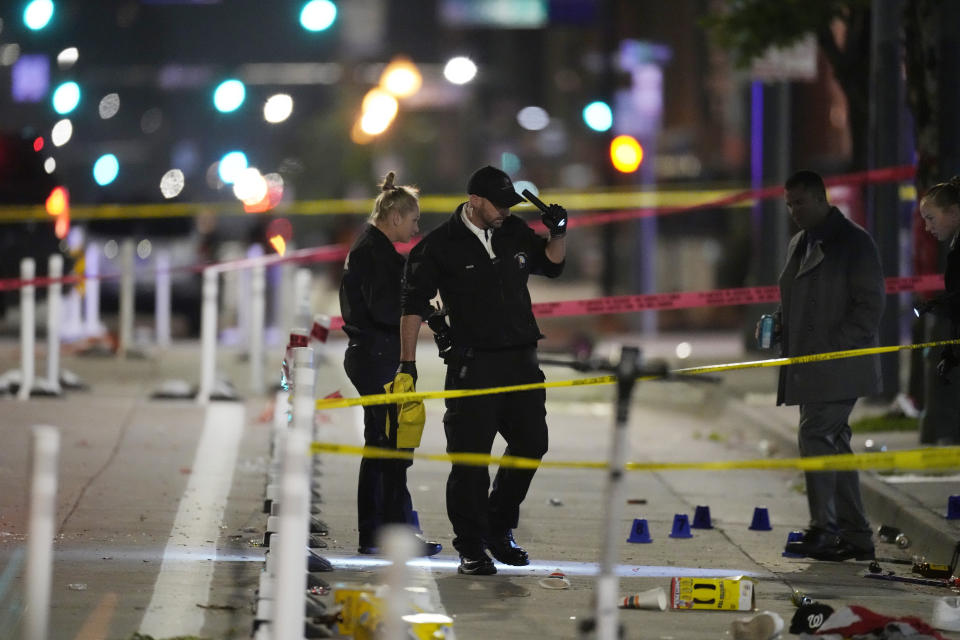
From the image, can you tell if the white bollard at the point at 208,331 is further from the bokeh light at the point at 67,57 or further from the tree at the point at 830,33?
the bokeh light at the point at 67,57

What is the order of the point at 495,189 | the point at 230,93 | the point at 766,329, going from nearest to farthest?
the point at 495,189
the point at 766,329
the point at 230,93

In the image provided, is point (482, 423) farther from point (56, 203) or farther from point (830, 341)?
point (56, 203)

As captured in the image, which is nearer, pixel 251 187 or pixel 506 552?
pixel 506 552

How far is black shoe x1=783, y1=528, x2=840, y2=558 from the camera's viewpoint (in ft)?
26.2

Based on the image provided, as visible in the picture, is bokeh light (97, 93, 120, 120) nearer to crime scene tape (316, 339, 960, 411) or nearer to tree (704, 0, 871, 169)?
tree (704, 0, 871, 169)

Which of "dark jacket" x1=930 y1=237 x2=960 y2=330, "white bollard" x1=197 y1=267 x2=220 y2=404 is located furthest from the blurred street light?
"dark jacket" x1=930 y1=237 x2=960 y2=330

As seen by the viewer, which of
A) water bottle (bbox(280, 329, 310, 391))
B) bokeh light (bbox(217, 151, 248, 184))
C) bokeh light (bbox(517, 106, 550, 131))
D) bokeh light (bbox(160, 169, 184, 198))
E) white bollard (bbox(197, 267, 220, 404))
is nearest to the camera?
water bottle (bbox(280, 329, 310, 391))

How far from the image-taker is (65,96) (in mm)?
16328

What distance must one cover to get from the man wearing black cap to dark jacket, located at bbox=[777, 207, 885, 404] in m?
1.38

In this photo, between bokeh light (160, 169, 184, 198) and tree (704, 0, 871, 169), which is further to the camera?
bokeh light (160, 169, 184, 198)

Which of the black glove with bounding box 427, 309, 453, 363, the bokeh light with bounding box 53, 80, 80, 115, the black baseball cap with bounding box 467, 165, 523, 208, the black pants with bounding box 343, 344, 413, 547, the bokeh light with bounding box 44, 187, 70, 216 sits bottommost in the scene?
the black pants with bounding box 343, 344, 413, 547

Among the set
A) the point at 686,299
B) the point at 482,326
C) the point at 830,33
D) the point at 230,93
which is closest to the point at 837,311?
the point at 482,326

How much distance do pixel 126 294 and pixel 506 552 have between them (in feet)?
30.7

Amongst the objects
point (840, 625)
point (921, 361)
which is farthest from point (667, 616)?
point (921, 361)
